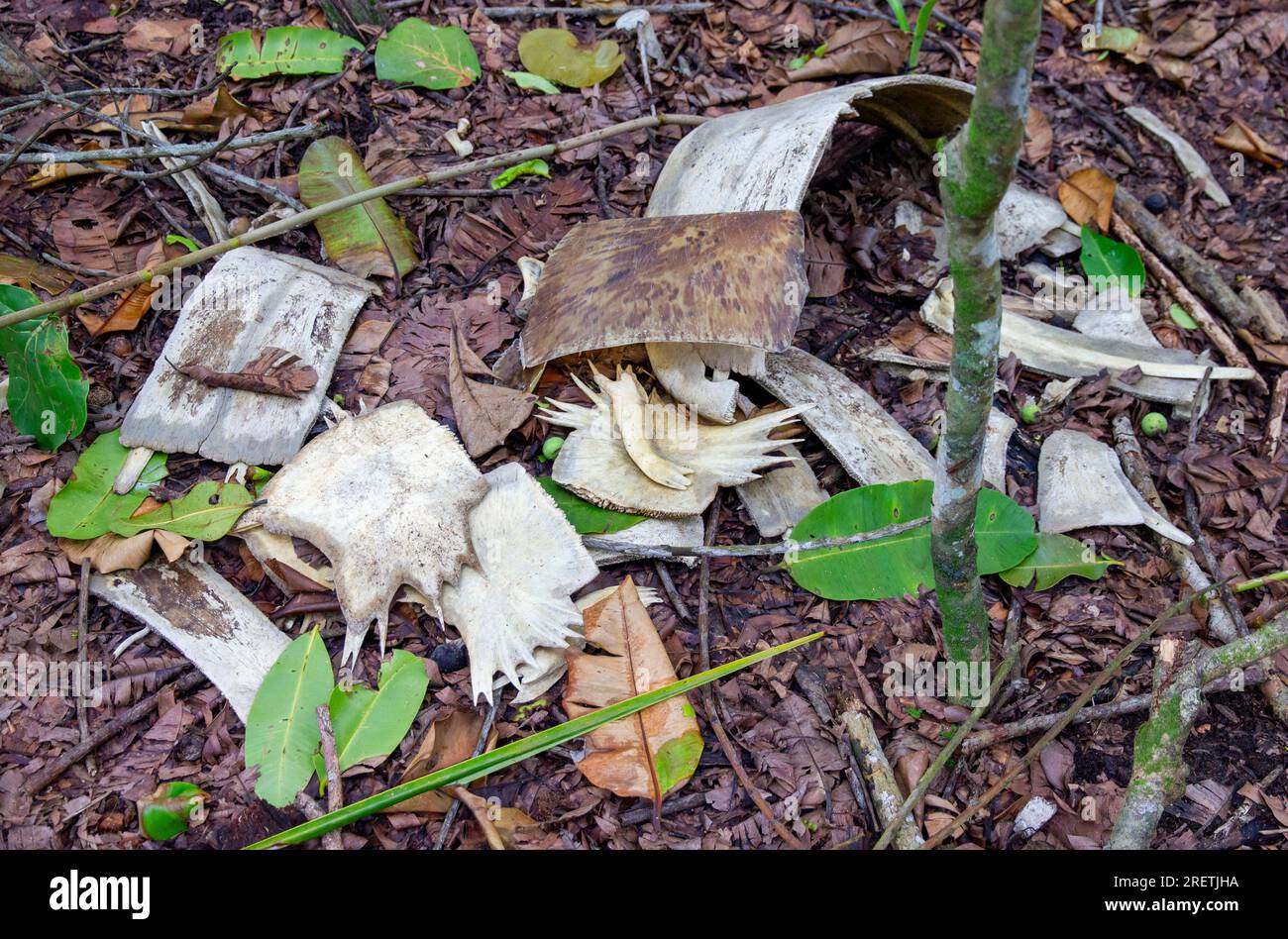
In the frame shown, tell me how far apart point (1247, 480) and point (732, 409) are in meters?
1.80

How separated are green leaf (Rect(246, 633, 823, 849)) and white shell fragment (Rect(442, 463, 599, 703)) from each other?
0.24 m

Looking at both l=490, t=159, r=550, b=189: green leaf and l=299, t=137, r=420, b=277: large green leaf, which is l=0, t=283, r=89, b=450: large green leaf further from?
l=490, t=159, r=550, b=189: green leaf

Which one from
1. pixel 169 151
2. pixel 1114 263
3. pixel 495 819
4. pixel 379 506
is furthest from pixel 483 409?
pixel 1114 263

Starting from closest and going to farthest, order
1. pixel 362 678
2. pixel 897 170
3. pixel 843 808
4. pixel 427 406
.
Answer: pixel 843 808 → pixel 362 678 → pixel 427 406 → pixel 897 170

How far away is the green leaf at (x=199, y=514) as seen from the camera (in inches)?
106

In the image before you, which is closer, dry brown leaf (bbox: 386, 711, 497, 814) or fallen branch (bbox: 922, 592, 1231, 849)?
fallen branch (bbox: 922, 592, 1231, 849)

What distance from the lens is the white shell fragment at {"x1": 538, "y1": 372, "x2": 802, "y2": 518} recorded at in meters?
2.79

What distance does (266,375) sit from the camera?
2932 mm

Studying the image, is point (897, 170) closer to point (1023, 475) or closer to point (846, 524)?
point (1023, 475)

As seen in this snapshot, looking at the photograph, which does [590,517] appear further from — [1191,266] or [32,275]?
[1191,266]

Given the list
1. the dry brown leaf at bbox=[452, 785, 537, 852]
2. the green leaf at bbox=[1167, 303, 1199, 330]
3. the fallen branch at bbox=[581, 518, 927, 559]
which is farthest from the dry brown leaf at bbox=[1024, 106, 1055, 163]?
the dry brown leaf at bbox=[452, 785, 537, 852]

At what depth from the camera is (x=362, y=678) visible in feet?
8.45

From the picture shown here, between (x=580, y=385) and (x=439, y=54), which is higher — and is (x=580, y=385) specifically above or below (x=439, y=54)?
below

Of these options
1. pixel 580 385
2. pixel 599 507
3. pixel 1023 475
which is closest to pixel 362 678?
pixel 599 507
